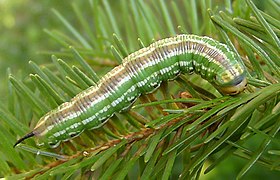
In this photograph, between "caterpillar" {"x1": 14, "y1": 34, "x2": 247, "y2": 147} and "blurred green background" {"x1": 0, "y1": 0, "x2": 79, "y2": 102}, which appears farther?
"blurred green background" {"x1": 0, "y1": 0, "x2": 79, "y2": 102}

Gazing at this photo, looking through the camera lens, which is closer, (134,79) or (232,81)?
(232,81)

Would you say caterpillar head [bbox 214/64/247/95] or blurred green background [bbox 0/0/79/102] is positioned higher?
blurred green background [bbox 0/0/79/102]

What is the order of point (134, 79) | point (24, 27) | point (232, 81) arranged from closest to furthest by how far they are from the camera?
point (232, 81), point (134, 79), point (24, 27)

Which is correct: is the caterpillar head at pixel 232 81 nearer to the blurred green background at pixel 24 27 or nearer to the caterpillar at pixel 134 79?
the caterpillar at pixel 134 79

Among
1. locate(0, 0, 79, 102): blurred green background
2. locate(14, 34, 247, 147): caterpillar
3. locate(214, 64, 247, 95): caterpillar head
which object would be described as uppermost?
locate(0, 0, 79, 102): blurred green background

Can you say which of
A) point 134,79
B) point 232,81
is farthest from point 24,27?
point 232,81

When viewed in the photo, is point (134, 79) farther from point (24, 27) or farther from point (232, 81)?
point (24, 27)

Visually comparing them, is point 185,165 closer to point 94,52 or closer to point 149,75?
→ point 149,75

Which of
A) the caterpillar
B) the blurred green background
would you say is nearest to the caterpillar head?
the caterpillar

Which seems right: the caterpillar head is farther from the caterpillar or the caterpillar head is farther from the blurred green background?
the blurred green background

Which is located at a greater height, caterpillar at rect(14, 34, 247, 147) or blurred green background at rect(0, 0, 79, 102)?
blurred green background at rect(0, 0, 79, 102)
